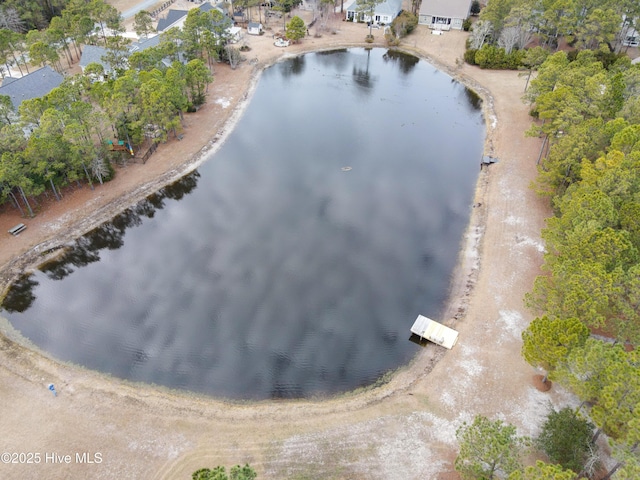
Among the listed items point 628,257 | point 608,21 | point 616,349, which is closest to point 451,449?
point 616,349

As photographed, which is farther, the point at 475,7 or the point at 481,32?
the point at 475,7

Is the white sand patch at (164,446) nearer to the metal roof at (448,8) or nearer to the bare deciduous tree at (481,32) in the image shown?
the bare deciduous tree at (481,32)

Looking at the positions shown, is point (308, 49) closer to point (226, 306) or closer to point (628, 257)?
point (226, 306)

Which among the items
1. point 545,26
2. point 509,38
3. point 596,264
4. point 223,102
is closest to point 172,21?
point 223,102

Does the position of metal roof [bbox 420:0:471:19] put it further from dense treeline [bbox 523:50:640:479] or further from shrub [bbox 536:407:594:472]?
shrub [bbox 536:407:594:472]

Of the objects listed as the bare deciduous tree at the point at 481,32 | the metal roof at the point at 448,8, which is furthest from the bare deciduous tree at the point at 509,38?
the metal roof at the point at 448,8

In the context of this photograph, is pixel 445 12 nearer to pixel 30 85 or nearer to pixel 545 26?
pixel 545 26
